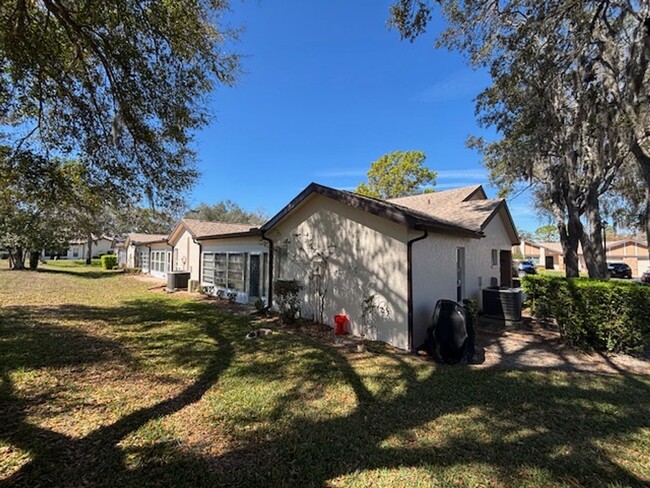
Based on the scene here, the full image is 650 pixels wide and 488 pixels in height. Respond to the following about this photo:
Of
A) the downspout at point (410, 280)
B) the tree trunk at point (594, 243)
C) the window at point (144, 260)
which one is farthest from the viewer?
the window at point (144, 260)

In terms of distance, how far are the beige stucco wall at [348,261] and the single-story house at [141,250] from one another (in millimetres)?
15105

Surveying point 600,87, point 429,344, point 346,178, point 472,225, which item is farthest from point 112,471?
point 346,178

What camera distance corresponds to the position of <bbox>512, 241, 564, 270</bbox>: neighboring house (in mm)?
49425

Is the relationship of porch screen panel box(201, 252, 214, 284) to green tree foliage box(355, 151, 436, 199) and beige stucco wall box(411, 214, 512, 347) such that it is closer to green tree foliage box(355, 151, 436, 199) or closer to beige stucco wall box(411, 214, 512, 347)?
beige stucco wall box(411, 214, 512, 347)

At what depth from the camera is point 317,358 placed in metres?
6.34

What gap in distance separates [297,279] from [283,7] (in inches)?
288

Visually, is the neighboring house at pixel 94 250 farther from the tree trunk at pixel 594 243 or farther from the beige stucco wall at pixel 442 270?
the tree trunk at pixel 594 243

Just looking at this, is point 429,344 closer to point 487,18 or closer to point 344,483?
point 344,483

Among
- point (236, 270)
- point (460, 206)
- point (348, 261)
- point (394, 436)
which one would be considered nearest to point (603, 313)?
point (348, 261)

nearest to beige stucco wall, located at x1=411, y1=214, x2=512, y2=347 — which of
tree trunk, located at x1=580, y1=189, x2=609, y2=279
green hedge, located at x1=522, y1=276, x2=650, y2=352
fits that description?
green hedge, located at x1=522, y1=276, x2=650, y2=352

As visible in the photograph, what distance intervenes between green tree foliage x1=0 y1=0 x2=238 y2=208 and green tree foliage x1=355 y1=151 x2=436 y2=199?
26455mm

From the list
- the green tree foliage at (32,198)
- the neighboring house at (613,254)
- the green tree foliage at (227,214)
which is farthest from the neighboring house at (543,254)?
the green tree foliage at (32,198)

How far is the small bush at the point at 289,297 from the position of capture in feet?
30.2

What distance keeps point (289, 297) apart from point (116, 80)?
692 cm
